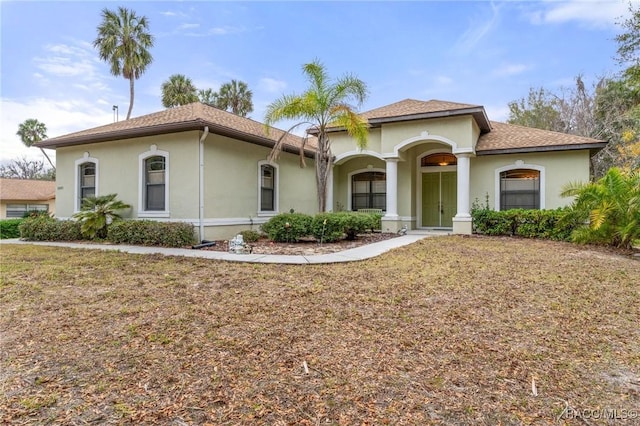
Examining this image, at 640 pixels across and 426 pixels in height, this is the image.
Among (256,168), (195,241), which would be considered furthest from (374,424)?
(256,168)

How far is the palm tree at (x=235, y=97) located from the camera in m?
29.5

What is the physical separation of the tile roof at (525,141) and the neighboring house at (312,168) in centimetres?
4

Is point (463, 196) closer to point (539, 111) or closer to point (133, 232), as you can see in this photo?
point (133, 232)

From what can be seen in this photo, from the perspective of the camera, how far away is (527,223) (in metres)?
12.1

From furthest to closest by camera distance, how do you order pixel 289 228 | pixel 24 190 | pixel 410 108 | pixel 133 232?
pixel 24 190 < pixel 410 108 < pixel 289 228 < pixel 133 232

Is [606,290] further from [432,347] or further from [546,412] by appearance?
[546,412]

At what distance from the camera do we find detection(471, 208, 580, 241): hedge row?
1138 cm

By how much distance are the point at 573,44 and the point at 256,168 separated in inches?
716

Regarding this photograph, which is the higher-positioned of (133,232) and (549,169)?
→ (549,169)

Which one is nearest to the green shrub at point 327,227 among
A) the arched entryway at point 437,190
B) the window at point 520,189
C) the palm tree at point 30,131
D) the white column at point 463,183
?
the white column at point 463,183

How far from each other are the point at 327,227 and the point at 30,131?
33821 mm

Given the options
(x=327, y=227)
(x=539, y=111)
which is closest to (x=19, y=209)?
(x=327, y=227)

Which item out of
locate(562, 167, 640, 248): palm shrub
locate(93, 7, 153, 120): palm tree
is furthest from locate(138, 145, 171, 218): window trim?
locate(93, 7, 153, 120): palm tree

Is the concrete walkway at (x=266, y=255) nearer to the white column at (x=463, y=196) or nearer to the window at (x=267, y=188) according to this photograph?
the white column at (x=463, y=196)
